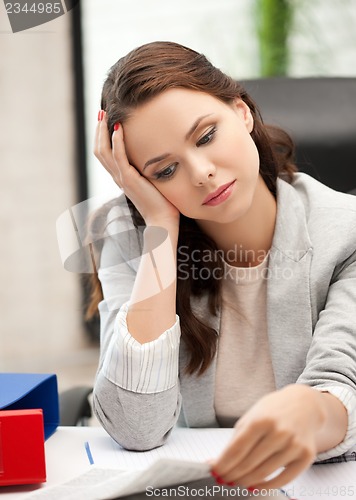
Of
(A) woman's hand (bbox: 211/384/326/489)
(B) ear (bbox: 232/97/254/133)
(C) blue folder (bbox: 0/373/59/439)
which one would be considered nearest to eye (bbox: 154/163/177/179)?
(B) ear (bbox: 232/97/254/133)

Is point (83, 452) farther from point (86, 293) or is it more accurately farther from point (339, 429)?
point (86, 293)

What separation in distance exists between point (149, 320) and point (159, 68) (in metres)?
0.36

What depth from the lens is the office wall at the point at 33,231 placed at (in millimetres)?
1329

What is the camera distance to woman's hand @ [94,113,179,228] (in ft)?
3.65

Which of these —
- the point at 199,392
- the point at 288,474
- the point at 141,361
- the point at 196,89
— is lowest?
the point at 199,392

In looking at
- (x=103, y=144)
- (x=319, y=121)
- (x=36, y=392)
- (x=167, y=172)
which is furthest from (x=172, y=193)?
(x=319, y=121)

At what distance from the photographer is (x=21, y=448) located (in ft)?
2.81

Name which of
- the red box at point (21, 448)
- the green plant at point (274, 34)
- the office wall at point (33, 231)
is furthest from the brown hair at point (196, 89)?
the green plant at point (274, 34)

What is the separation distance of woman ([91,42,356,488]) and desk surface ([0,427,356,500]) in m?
0.03

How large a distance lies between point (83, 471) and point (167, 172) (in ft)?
1.42

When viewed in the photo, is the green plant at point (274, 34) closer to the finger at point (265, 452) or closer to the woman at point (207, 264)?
the woman at point (207, 264)

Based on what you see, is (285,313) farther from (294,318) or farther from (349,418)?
(349,418)

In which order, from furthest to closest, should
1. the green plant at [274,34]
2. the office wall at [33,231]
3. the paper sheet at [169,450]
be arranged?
the green plant at [274,34], the office wall at [33,231], the paper sheet at [169,450]

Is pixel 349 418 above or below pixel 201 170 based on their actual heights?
below
